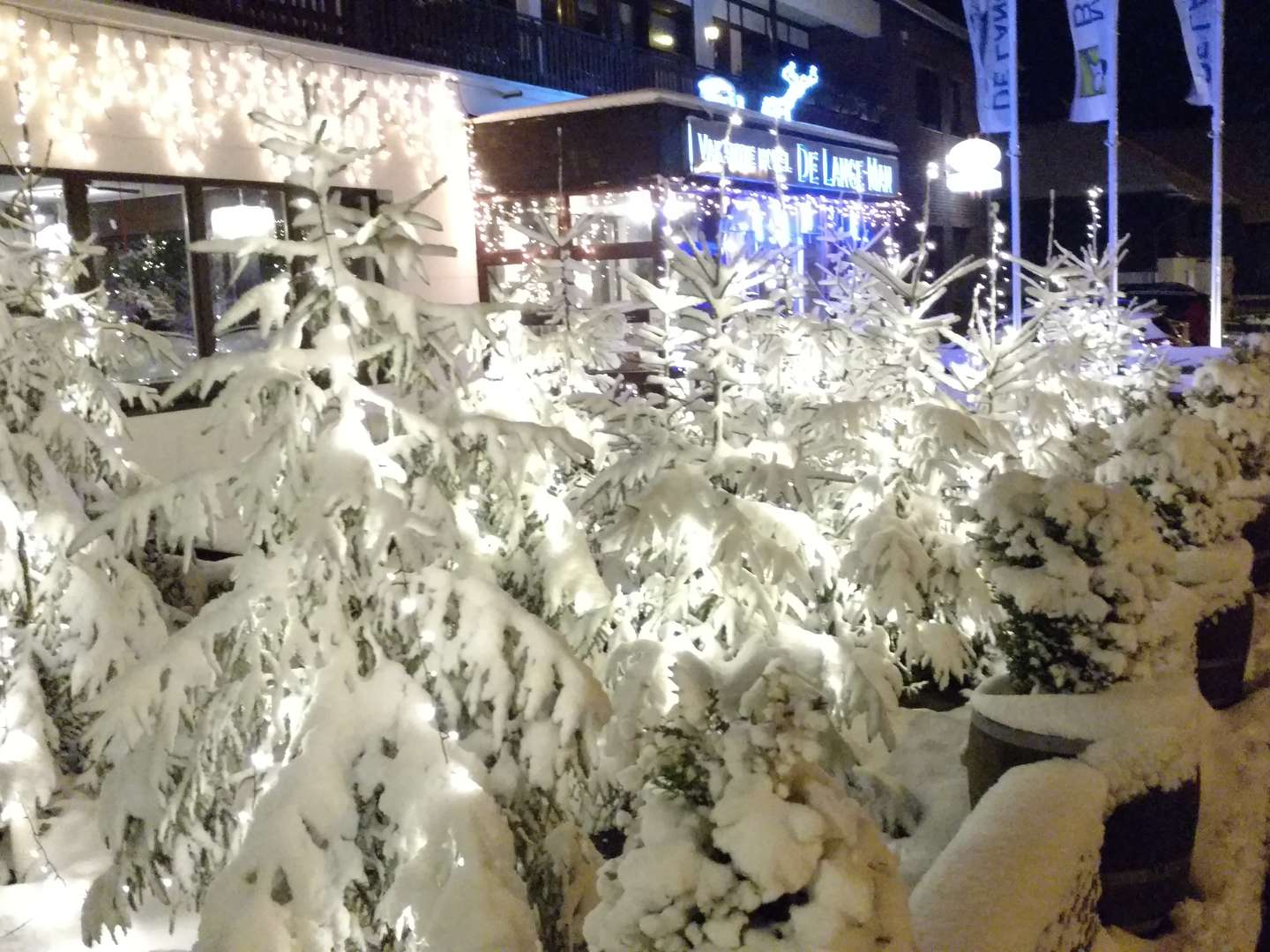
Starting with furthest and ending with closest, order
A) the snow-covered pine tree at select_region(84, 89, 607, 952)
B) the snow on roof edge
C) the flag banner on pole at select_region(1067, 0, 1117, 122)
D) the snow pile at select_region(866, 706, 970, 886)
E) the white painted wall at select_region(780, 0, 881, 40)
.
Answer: the white painted wall at select_region(780, 0, 881, 40) < the flag banner on pole at select_region(1067, 0, 1117, 122) < the snow on roof edge < the snow pile at select_region(866, 706, 970, 886) < the snow-covered pine tree at select_region(84, 89, 607, 952)

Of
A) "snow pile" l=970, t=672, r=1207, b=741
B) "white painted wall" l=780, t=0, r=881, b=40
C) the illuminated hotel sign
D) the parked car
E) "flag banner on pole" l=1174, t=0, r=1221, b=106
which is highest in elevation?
"white painted wall" l=780, t=0, r=881, b=40

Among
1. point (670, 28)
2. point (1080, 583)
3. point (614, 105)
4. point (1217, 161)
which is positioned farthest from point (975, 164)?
point (1080, 583)

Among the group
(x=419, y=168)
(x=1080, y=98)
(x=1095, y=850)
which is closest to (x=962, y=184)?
(x=1080, y=98)

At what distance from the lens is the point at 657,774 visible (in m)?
2.43

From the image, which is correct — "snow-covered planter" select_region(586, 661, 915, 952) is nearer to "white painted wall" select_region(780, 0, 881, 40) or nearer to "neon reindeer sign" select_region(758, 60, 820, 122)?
"neon reindeer sign" select_region(758, 60, 820, 122)

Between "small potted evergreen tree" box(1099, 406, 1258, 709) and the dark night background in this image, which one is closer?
"small potted evergreen tree" box(1099, 406, 1258, 709)

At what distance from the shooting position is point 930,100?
29938mm

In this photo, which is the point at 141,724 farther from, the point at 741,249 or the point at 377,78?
the point at 377,78

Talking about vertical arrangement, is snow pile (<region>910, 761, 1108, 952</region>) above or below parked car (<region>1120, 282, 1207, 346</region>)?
below

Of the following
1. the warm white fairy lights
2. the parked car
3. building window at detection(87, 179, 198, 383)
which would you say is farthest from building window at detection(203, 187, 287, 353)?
the parked car

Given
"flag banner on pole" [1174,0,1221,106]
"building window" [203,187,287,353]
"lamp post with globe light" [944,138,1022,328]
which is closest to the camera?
"building window" [203,187,287,353]

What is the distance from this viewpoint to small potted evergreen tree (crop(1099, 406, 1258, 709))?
19.9ft

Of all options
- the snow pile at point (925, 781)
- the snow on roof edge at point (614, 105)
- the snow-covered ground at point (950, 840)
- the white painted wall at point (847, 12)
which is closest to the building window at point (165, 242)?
the snow on roof edge at point (614, 105)

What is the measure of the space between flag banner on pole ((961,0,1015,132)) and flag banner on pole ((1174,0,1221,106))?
3181 millimetres
